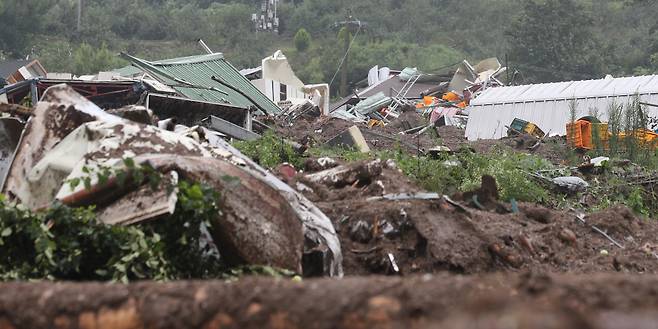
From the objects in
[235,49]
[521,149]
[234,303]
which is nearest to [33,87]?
[521,149]

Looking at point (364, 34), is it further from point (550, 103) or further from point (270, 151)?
point (270, 151)

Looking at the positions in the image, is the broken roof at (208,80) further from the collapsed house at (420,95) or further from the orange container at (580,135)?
the orange container at (580,135)

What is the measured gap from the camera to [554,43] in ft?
169

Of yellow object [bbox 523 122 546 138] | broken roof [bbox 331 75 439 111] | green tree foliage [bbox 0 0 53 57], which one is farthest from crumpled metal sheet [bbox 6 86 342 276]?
green tree foliage [bbox 0 0 53 57]

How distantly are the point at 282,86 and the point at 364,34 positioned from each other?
113 feet

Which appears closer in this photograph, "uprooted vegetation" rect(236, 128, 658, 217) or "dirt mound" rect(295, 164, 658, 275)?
"dirt mound" rect(295, 164, 658, 275)

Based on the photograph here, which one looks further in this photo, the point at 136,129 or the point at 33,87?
the point at 33,87

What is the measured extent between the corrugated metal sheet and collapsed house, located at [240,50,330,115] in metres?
5.32

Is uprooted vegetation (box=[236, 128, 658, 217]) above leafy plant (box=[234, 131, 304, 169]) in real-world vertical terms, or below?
below

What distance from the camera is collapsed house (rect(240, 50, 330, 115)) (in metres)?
30.7

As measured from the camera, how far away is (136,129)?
7223mm

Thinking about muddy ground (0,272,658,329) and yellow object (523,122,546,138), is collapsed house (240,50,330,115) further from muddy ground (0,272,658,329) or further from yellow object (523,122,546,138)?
muddy ground (0,272,658,329)

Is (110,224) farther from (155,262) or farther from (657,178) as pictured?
(657,178)

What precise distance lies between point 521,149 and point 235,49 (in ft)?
148
